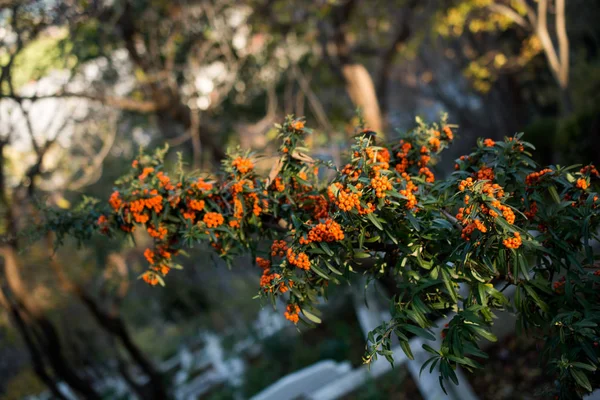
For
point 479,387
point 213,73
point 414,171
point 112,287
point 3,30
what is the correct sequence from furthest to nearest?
point 213,73 < point 112,287 < point 3,30 < point 479,387 < point 414,171

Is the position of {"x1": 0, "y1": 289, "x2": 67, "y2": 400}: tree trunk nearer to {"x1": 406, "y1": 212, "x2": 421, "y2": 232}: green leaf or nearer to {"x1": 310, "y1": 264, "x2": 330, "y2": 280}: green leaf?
{"x1": 310, "y1": 264, "x2": 330, "y2": 280}: green leaf

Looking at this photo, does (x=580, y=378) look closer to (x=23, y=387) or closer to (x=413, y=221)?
(x=413, y=221)

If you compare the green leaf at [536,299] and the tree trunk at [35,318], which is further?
the tree trunk at [35,318]

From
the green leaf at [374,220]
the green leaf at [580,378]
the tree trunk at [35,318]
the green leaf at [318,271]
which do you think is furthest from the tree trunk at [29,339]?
the green leaf at [580,378]

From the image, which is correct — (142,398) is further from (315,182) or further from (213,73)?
(315,182)

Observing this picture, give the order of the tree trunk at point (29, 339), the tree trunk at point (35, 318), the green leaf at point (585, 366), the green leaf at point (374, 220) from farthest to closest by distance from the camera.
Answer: the tree trunk at point (29, 339)
the tree trunk at point (35, 318)
the green leaf at point (374, 220)
the green leaf at point (585, 366)

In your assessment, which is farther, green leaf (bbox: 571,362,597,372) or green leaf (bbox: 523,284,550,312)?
green leaf (bbox: 523,284,550,312)

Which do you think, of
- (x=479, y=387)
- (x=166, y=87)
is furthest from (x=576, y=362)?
(x=166, y=87)

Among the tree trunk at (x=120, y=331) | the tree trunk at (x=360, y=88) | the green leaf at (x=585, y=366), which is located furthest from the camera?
the tree trunk at (x=120, y=331)

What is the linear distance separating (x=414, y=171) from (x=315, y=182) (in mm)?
530

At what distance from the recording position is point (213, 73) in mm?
10336

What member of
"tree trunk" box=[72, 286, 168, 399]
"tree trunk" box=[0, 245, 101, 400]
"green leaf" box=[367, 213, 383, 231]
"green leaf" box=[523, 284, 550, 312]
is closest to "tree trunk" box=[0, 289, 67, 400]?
"tree trunk" box=[0, 245, 101, 400]

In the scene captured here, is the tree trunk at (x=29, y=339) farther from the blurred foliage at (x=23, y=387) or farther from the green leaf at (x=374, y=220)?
the blurred foliage at (x=23, y=387)

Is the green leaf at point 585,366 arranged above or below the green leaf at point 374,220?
below
